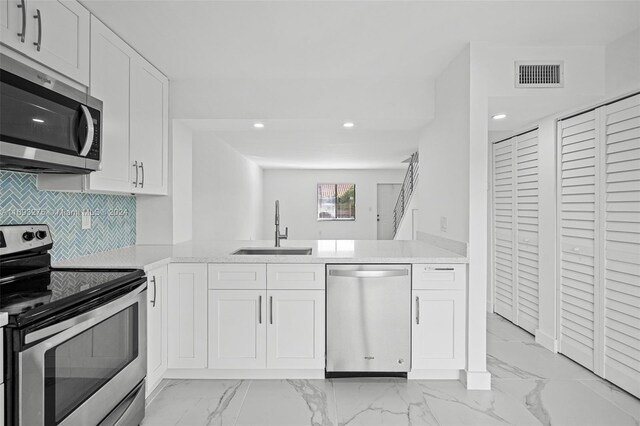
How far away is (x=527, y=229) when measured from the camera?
3.50m

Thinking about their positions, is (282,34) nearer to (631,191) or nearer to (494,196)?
(631,191)

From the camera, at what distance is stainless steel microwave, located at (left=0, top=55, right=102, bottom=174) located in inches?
57.4

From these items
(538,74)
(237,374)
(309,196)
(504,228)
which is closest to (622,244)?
(538,74)

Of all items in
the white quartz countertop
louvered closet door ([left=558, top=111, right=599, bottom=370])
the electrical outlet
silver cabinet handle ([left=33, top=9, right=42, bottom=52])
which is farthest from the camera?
louvered closet door ([left=558, top=111, right=599, bottom=370])

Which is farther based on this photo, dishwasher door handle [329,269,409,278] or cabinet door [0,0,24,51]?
dishwasher door handle [329,269,409,278]

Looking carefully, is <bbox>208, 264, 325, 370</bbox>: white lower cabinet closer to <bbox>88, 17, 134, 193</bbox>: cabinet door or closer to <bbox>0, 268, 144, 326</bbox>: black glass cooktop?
<bbox>0, 268, 144, 326</bbox>: black glass cooktop

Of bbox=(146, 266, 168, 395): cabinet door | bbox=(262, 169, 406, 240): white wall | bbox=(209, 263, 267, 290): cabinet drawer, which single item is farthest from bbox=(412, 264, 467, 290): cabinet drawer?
bbox=(262, 169, 406, 240): white wall

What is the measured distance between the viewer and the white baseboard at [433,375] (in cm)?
262

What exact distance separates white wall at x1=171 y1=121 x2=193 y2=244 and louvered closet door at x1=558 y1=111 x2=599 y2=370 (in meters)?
3.21

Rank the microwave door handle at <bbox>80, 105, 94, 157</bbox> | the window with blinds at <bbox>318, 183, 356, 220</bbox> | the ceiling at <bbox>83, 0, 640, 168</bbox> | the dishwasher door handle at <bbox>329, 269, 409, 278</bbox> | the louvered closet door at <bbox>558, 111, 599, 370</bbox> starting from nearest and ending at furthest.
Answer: the microwave door handle at <bbox>80, 105, 94, 157</bbox> → the ceiling at <bbox>83, 0, 640, 168</bbox> → the dishwasher door handle at <bbox>329, 269, 409, 278</bbox> → the louvered closet door at <bbox>558, 111, 599, 370</bbox> → the window with blinds at <bbox>318, 183, 356, 220</bbox>

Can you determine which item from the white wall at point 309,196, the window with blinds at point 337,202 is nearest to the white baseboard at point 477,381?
the white wall at point 309,196

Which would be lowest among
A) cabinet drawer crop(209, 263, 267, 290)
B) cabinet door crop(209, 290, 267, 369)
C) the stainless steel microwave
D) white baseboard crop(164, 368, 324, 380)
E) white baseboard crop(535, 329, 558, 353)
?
white baseboard crop(164, 368, 324, 380)

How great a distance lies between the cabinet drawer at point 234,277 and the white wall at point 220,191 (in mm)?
2318

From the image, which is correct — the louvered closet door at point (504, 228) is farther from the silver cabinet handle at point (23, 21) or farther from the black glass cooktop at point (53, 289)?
the silver cabinet handle at point (23, 21)
